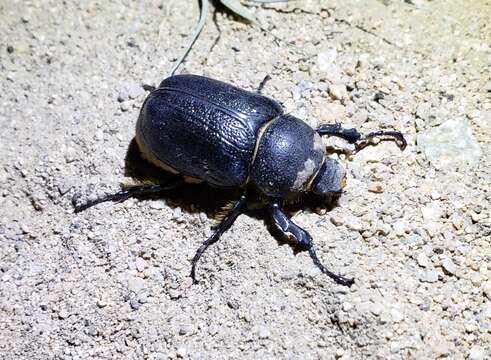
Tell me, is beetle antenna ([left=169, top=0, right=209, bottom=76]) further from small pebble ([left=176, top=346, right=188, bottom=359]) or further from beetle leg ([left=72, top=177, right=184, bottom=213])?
small pebble ([left=176, top=346, right=188, bottom=359])

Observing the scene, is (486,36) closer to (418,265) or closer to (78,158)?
(418,265)

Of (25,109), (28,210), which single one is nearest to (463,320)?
(28,210)

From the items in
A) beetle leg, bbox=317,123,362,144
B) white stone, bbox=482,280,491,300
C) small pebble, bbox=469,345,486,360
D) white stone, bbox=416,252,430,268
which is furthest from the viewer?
beetle leg, bbox=317,123,362,144

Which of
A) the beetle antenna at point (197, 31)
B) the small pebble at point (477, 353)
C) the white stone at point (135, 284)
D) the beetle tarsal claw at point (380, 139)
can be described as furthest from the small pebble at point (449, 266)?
the beetle antenna at point (197, 31)

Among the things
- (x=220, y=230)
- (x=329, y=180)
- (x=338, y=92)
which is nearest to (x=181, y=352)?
(x=220, y=230)

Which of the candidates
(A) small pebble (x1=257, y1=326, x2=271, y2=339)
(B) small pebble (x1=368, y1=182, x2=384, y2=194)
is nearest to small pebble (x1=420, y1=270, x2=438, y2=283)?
(B) small pebble (x1=368, y1=182, x2=384, y2=194)

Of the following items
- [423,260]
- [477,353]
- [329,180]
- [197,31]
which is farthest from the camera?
[197,31]

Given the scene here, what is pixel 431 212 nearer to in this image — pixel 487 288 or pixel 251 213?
pixel 487 288
